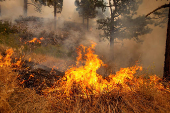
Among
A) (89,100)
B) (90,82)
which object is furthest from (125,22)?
(89,100)

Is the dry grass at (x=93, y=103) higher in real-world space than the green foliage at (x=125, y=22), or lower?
lower

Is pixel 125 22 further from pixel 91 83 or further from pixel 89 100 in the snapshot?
pixel 89 100

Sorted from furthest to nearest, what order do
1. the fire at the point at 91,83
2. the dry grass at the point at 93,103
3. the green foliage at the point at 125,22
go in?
the green foliage at the point at 125,22, the fire at the point at 91,83, the dry grass at the point at 93,103

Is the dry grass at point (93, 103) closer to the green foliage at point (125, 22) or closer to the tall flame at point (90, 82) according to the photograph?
the tall flame at point (90, 82)

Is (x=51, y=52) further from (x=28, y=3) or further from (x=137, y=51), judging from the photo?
(x=28, y=3)

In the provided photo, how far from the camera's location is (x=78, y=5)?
26.2 meters

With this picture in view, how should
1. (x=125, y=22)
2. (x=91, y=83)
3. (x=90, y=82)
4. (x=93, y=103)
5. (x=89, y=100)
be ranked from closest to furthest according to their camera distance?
(x=93, y=103), (x=89, y=100), (x=91, y=83), (x=90, y=82), (x=125, y=22)

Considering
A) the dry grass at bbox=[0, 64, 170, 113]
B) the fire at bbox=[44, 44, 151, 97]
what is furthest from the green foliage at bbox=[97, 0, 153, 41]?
the dry grass at bbox=[0, 64, 170, 113]

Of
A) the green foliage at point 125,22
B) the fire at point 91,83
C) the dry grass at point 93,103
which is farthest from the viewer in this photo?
the green foliage at point 125,22

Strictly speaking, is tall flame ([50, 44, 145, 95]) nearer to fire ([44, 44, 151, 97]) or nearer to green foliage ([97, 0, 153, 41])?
fire ([44, 44, 151, 97])

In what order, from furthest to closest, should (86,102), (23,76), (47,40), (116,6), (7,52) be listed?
(47,40) → (116,6) → (7,52) → (23,76) → (86,102)

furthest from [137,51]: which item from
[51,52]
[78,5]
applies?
[78,5]

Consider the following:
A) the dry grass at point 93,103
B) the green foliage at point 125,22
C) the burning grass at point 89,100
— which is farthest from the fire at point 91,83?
the green foliage at point 125,22

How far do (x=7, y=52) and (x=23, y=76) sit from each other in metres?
3.32
